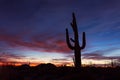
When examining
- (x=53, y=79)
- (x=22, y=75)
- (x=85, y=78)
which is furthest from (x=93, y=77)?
(x=22, y=75)

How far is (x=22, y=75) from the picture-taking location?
1702 centimetres

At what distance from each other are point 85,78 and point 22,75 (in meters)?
6.31

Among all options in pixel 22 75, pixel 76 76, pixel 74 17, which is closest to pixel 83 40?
pixel 74 17

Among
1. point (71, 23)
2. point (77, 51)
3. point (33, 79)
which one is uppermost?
point (71, 23)

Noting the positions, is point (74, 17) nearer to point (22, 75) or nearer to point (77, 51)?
point (77, 51)

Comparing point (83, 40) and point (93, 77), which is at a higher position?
point (83, 40)

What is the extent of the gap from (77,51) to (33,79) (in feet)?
27.7

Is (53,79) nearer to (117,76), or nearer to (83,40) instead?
(117,76)

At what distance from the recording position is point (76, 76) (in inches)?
478

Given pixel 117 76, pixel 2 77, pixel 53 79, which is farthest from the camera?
pixel 2 77

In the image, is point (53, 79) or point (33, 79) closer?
point (53, 79)

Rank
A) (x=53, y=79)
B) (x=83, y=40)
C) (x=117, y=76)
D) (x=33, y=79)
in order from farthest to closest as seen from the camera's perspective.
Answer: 1. (x=83, y=40)
2. (x=33, y=79)
3. (x=53, y=79)
4. (x=117, y=76)

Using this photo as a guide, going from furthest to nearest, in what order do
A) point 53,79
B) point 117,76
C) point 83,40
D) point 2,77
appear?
1. point 83,40
2. point 2,77
3. point 53,79
4. point 117,76

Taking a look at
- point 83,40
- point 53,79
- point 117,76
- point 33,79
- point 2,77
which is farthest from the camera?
point 83,40
